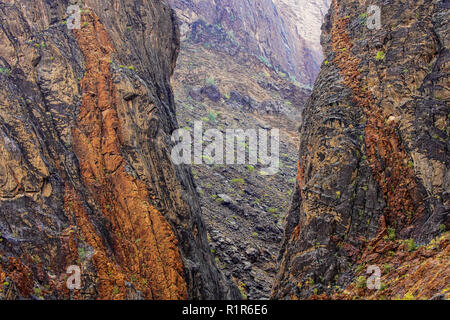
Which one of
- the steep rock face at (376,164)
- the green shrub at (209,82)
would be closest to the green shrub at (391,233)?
the steep rock face at (376,164)

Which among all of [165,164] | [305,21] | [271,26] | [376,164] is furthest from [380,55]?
[305,21]

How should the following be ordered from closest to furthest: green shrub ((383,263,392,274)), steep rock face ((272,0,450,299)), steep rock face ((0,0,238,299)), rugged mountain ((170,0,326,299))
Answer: steep rock face ((0,0,238,299)), green shrub ((383,263,392,274)), steep rock face ((272,0,450,299)), rugged mountain ((170,0,326,299))

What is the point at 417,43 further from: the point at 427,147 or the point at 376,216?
the point at 376,216

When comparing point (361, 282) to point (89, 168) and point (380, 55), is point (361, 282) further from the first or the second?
point (89, 168)

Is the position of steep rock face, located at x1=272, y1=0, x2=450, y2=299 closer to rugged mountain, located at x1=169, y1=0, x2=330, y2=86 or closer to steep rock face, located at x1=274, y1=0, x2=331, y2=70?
rugged mountain, located at x1=169, y1=0, x2=330, y2=86

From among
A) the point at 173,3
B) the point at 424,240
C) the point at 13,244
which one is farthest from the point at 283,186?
the point at 173,3

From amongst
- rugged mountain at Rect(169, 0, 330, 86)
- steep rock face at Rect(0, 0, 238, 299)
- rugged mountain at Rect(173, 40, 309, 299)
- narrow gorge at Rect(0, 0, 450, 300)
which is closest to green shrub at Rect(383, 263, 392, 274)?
narrow gorge at Rect(0, 0, 450, 300)

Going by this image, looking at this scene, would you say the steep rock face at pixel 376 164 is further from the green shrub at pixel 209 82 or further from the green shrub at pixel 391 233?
the green shrub at pixel 209 82
